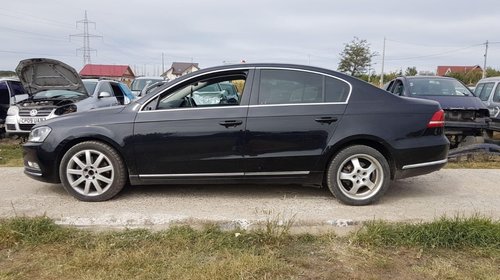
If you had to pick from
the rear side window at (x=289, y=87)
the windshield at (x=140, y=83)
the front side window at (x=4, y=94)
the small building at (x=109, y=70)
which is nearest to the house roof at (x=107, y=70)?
the small building at (x=109, y=70)

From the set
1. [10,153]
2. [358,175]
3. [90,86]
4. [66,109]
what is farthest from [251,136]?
[90,86]

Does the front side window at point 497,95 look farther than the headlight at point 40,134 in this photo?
Yes

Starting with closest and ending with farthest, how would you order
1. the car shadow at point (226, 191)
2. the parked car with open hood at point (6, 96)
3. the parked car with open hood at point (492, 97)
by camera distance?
the car shadow at point (226, 191)
the parked car with open hood at point (492, 97)
the parked car with open hood at point (6, 96)

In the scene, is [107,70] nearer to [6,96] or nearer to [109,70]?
[109,70]

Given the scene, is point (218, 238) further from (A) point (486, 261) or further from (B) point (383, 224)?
(A) point (486, 261)

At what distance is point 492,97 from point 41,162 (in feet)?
34.0

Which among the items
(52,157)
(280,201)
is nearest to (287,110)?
(280,201)

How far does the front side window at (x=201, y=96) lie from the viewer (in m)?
4.71

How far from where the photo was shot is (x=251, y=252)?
347cm

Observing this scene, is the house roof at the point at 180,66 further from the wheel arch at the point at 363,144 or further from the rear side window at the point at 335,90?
the wheel arch at the point at 363,144

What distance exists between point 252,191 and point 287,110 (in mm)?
1196

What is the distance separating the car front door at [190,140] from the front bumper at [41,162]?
37.9 inches

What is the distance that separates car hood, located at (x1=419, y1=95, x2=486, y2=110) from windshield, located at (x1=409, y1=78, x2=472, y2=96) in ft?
1.04

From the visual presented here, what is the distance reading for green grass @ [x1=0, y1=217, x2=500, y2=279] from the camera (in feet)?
10.4
